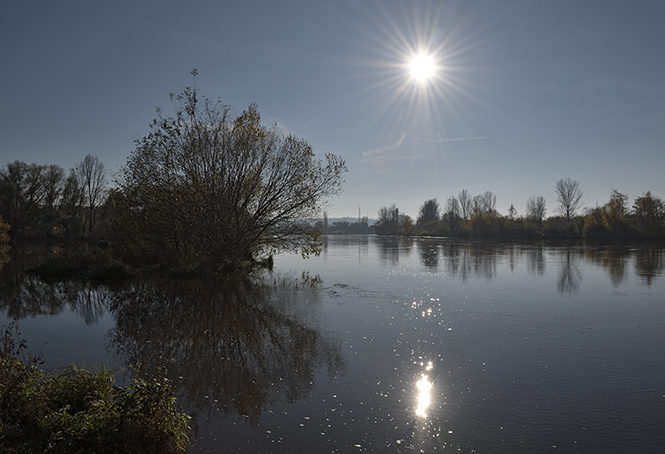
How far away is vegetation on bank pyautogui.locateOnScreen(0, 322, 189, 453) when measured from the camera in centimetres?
368

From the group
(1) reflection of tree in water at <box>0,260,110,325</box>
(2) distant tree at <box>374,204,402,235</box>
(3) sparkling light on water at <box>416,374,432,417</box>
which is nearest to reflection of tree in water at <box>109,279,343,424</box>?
(1) reflection of tree in water at <box>0,260,110,325</box>

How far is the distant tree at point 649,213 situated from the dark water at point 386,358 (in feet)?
183

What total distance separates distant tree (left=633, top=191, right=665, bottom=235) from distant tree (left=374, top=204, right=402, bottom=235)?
65712 mm

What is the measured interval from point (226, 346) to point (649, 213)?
235ft

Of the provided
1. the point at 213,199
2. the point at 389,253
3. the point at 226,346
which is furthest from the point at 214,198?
the point at 389,253

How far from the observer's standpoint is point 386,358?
7.44m

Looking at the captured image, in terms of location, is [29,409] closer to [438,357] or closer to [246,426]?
[246,426]

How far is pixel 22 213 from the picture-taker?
53906 millimetres

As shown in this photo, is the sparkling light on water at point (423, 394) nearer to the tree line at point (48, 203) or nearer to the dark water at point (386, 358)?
the dark water at point (386, 358)

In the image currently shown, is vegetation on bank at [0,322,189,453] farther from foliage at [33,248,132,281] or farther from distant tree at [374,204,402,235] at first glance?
distant tree at [374,204,402,235]

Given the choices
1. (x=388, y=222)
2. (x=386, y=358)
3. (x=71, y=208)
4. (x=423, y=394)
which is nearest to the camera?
(x=423, y=394)

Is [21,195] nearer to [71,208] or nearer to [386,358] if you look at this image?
[71,208]

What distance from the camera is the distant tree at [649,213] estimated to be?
195 ft

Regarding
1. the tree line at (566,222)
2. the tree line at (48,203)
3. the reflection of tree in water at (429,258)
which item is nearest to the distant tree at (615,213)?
the tree line at (566,222)
